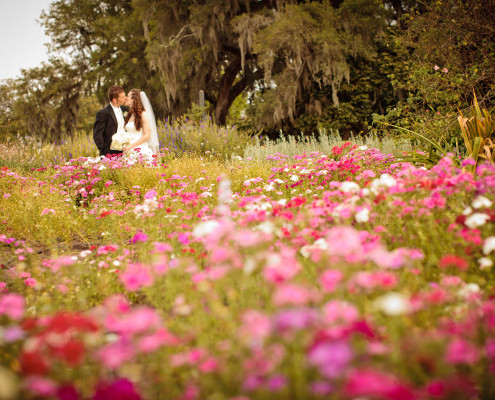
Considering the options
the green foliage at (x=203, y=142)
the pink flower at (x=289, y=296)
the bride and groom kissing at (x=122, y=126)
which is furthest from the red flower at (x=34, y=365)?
the green foliage at (x=203, y=142)

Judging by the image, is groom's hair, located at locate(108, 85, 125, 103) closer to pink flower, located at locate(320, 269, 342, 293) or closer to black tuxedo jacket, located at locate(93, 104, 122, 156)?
black tuxedo jacket, located at locate(93, 104, 122, 156)

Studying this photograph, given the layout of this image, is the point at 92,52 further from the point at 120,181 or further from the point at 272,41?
the point at 120,181

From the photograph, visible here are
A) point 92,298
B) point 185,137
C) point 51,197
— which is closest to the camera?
point 92,298

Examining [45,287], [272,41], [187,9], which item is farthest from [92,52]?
[45,287]

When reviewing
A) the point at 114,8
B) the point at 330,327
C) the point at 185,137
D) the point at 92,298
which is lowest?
the point at 92,298

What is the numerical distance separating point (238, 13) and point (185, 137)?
274 inches

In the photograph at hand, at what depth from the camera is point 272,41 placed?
10828 millimetres

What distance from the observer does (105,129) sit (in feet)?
21.3

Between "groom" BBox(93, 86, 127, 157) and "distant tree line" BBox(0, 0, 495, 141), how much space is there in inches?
201

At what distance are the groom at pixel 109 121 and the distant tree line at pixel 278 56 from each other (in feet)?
16.8

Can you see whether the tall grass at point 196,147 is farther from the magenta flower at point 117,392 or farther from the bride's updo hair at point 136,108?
the magenta flower at point 117,392

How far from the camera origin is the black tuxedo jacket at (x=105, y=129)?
6363 millimetres

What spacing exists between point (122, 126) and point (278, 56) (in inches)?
329

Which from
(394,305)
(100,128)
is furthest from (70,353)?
(100,128)
